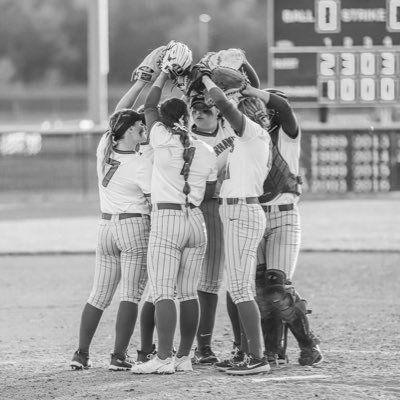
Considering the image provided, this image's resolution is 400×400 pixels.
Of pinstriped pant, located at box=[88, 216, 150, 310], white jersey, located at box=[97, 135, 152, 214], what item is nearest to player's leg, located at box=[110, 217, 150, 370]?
pinstriped pant, located at box=[88, 216, 150, 310]

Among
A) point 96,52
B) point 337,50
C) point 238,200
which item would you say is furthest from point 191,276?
point 96,52

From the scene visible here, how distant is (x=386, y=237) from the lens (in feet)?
45.9

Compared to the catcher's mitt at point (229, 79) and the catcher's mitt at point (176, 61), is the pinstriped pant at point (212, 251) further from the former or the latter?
the catcher's mitt at point (176, 61)

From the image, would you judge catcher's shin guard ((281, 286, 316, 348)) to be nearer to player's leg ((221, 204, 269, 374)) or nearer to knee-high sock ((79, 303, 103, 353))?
player's leg ((221, 204, 269, 374))

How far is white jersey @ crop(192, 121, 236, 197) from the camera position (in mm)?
6715

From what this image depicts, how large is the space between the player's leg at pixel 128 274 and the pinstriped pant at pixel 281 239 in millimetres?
821

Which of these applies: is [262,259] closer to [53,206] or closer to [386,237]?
[386,237]

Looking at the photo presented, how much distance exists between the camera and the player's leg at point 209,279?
22.6ft

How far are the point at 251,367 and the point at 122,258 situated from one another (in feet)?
3.49

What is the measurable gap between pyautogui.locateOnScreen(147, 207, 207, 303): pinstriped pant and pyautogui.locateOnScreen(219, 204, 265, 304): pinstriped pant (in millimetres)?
184

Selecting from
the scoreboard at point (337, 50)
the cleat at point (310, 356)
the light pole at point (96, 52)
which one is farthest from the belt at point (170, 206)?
the light pole at point (96, 52)

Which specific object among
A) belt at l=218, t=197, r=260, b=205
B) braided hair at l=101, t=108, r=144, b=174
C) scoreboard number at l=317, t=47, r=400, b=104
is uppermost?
scoreboard number at l=317, t=47, r=400, b=104

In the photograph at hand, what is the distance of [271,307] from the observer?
22.4 ft

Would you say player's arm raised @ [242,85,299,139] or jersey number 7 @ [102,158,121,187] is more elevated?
player's arm raised @ [242,85,299,139]
